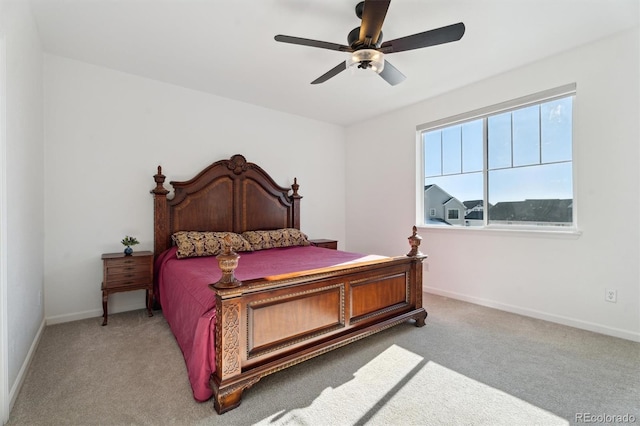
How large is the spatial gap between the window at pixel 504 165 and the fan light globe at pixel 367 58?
210 centimetres

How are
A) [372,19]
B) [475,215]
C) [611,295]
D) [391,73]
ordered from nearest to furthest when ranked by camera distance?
1. [372,19]
2. [391,73]
3. [611,295]
4. [475,215]

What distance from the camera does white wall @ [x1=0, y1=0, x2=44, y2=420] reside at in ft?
5.87

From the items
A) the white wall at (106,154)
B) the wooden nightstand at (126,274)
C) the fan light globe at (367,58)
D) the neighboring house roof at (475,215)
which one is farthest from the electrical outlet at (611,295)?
the wooden nightstand at (126,274)

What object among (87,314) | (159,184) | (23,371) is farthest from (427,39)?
(87,314)

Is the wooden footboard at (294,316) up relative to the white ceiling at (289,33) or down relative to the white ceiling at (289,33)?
down

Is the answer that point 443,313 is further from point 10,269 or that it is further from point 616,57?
point 10,269

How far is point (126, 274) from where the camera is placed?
311cm

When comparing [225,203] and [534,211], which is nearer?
[534,211]

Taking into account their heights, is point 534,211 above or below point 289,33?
below

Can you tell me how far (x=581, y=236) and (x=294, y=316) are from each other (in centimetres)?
294

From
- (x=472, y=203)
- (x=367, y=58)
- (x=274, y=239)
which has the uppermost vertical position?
(x=367, y=58)

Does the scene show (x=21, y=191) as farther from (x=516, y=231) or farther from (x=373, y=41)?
(x=516, y=231)

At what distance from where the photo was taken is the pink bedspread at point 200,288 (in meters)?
1.80

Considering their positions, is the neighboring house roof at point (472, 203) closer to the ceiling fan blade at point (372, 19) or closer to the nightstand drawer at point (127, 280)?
the ceiling fan blade at point (372, 19)
